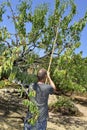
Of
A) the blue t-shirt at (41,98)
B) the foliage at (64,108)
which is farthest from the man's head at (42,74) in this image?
the foliage at (64,108)

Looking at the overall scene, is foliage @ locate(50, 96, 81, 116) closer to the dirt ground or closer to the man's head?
the dirt ground

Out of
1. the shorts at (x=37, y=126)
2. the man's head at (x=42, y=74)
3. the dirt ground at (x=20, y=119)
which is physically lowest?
the shorts at (x=37, y=126)

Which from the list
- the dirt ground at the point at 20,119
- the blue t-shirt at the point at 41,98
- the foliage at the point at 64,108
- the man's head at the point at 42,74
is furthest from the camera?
the foliage at the point at 64,108

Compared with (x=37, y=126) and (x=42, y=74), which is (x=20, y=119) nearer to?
(x=37, y=126)

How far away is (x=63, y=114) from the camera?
15141 millimetres

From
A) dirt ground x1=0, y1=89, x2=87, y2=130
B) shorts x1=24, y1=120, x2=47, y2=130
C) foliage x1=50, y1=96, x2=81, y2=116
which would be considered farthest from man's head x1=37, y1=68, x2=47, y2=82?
foliage x1=50, y1=96, x2=81, y2=116

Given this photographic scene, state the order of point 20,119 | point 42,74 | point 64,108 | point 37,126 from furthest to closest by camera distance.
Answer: point 64,108 < point 20,119 < point 37,126 < point 42,74

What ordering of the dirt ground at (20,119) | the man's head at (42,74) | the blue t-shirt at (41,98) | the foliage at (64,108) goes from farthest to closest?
the foliage at (64,108), the dirt ground at (20,119), the blue t-shirt at (41,98), the man's head at (42,74)

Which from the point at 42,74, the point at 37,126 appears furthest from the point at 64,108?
the point at 42,74

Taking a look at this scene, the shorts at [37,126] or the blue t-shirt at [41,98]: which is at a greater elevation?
the blue t-shirt at [41,98]

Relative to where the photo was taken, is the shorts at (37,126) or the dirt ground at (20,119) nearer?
the shorts at (37,126)

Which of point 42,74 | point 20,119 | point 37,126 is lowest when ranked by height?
point 37,126

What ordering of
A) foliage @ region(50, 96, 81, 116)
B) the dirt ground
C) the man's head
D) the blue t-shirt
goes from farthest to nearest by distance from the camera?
foliage @ region(50, 96, 81, 116) → the dirt ground → the blue t-shirt → the man's head

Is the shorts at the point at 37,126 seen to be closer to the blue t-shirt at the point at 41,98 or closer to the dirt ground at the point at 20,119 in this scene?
the blue t-shirt at the point at 41,98
